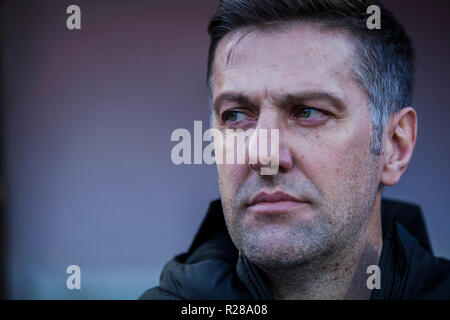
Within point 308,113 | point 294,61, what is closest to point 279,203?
point 308,113

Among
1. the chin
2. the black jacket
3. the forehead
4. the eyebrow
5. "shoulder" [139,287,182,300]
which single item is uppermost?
the forehead

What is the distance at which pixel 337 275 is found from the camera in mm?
1211

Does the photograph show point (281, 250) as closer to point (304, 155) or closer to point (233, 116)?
Result: point (304, 155)

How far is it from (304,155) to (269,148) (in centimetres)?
11

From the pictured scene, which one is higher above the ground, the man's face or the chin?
the man's face

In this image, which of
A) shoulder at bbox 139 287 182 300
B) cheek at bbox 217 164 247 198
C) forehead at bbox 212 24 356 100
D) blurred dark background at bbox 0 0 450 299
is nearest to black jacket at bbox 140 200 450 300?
shoulder at bbox 139 287 182 300

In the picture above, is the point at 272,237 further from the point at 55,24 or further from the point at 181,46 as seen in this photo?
the point at 55,24

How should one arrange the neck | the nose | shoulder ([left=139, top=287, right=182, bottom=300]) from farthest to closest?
shoulder ([left=139, top=287, right=182, bottom=300])
the neck
the nose

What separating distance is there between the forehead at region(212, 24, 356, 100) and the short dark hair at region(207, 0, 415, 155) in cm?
3

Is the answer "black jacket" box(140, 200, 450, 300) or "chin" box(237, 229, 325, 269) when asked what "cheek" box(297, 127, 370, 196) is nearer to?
"chin" box(237, 229, 325, 269)

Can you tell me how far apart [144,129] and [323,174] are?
4.85 feet

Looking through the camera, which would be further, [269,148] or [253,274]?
[253,274]

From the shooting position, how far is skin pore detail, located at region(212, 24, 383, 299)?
3.58 feet
